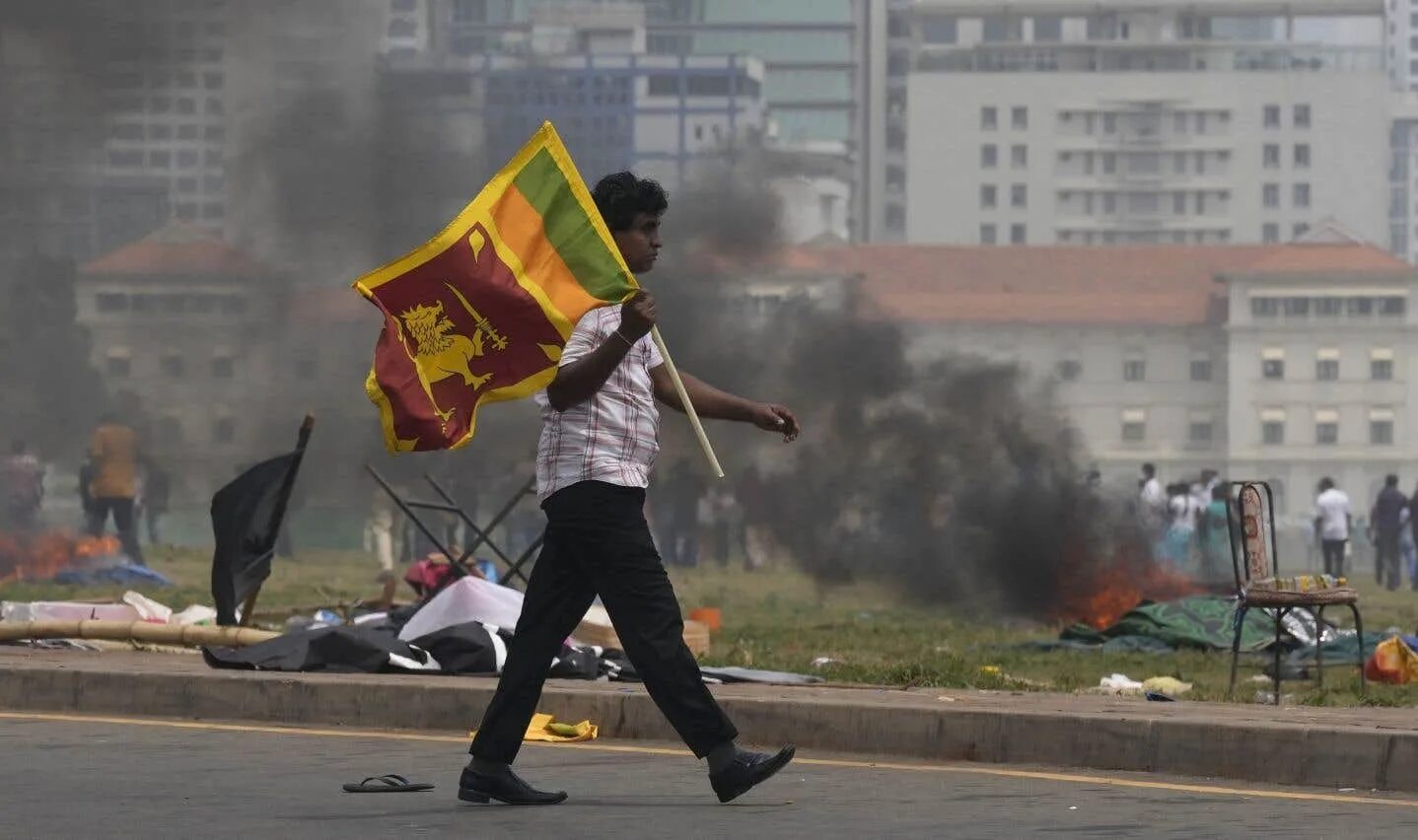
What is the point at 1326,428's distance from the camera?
1720 inches

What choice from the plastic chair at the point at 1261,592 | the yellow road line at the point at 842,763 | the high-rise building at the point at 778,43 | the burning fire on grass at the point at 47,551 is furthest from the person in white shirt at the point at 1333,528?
the yellow road line at the point at 842,763

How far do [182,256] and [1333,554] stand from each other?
526 inches

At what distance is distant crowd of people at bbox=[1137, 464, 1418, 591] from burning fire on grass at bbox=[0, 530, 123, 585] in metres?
10.5

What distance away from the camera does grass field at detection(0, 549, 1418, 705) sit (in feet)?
37.5

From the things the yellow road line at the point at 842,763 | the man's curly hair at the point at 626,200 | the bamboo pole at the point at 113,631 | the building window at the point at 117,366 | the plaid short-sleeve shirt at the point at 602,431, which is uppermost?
the building window at the point at 117,366

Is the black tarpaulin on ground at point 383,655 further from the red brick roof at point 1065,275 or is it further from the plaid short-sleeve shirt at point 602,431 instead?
the red brick roof at point 1065,275

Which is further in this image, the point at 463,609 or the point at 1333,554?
the point at 1333,554

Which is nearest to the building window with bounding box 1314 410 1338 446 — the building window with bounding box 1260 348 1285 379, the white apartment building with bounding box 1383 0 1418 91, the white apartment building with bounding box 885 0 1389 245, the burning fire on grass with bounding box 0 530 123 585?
the building window with bounding box 1260 348 1285 379

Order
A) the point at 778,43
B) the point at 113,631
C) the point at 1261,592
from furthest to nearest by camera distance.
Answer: the point at 778,43
the point at 113,631
the point at 1261,592

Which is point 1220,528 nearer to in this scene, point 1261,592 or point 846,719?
point 1261,592

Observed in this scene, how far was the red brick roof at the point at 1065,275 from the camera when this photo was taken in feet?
113

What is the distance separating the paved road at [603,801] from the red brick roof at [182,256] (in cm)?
2302

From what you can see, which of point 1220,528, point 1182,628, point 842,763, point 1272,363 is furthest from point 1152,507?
point 842,763

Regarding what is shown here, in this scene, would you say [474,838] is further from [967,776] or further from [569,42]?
[569,42]
